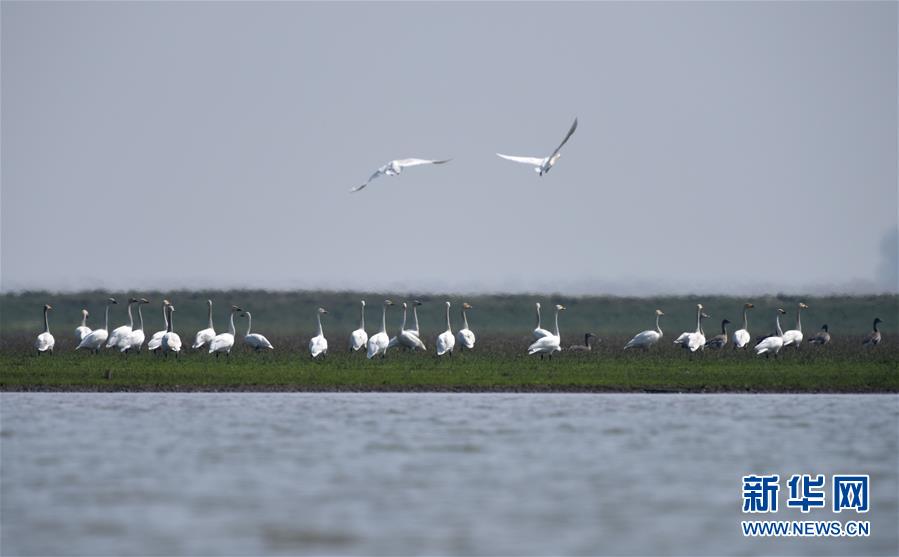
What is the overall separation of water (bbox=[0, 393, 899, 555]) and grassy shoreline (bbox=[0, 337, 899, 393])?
1.17 meters

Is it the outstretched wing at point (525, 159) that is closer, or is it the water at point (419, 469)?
the water at point (419, 469)

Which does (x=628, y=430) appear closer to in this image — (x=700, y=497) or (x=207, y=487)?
(x=700, y=497)

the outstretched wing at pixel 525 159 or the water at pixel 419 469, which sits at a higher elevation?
the outstretched wing at pixel 525 159

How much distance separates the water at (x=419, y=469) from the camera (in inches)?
670

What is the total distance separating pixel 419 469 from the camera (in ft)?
71.6

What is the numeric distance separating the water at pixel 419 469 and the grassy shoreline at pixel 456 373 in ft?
3.82

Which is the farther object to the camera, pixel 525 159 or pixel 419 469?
pixel 525 159

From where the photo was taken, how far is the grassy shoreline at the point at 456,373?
110ft

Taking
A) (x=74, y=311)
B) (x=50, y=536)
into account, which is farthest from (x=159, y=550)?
(x=74, y=311)

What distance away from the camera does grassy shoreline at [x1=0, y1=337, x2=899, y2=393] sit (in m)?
33.6

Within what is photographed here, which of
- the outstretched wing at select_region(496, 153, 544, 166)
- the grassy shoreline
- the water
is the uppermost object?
the outstretched wing at select_region(496, 153, 544, 166)

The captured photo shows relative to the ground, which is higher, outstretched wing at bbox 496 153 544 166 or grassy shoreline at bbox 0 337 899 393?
outstretched wing at bbox 496 153 544 166

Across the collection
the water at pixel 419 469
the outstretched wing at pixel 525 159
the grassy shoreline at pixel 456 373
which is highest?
the outstretched wing at pixel 525 159

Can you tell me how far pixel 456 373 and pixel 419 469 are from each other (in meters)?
14.0
